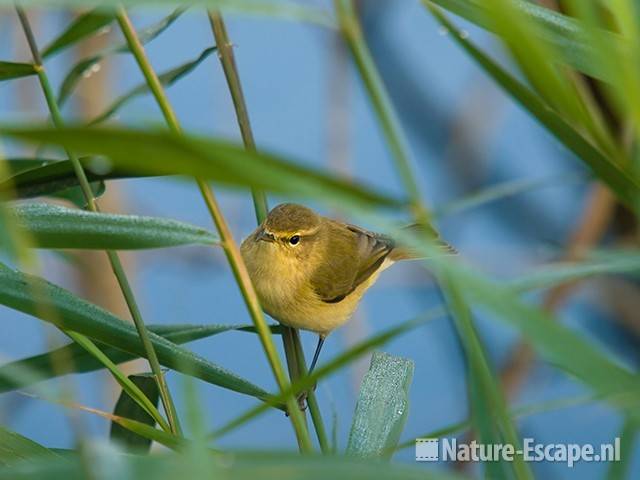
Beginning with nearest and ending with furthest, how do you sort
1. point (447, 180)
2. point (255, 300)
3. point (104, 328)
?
point (255, 300) → point (104, 328) → point (447, 180)

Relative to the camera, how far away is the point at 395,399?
0.84 m

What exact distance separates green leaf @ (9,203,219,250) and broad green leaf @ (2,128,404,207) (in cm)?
28

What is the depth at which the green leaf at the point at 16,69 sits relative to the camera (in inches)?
32.8

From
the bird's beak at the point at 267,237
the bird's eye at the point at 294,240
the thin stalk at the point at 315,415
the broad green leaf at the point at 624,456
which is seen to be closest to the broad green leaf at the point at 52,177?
the thin stalk at the point at 315,415

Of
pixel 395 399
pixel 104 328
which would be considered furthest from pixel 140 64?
pixel 395 399

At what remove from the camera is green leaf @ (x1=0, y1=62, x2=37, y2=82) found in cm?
83

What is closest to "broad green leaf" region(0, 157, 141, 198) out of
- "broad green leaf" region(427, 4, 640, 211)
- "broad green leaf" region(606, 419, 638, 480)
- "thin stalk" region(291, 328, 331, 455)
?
"thin stalk" region(291, 328, 331, 455)

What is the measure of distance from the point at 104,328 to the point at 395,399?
23cm

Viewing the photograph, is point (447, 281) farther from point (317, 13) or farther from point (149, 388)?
point (149, 388)

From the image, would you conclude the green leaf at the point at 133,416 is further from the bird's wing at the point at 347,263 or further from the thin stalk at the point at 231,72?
the bird's wing at the point at 347,263

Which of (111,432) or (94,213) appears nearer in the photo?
(94,213)

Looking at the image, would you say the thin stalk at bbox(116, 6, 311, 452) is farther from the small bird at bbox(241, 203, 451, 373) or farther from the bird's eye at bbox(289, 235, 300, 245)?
the bird's eye at bbox(289, 235, 300, 245)

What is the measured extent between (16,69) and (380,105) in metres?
0.41

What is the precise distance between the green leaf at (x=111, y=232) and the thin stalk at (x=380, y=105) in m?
0.20
